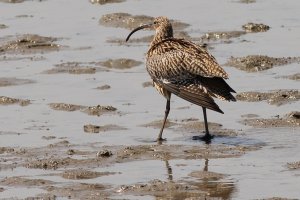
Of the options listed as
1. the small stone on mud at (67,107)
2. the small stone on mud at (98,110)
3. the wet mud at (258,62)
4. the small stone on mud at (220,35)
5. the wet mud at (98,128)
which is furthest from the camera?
the small stone on mud at (220,35)

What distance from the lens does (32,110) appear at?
16.5 m

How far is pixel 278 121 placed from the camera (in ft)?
50.3

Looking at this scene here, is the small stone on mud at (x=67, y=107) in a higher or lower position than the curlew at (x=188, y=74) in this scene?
lower

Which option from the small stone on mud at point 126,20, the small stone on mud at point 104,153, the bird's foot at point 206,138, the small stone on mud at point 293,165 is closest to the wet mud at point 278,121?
the bird's foot at point 206,138

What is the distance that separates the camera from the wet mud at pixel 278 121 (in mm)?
15242

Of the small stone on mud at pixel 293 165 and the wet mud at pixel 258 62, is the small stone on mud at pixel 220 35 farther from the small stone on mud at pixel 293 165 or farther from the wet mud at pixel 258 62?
the small stone on mud at pixel 293 165

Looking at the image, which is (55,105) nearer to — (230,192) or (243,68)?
(243,68)

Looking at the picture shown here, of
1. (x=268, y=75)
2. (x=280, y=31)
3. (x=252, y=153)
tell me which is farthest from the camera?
(x=280, y=31)

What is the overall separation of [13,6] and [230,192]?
12.7m

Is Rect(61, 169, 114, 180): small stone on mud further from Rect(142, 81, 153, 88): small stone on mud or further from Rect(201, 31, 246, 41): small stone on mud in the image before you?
Rect(201, 31, 246, 41): small stone on mud

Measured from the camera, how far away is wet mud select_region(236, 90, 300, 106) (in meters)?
16.4

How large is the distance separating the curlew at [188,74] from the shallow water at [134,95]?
477 mm

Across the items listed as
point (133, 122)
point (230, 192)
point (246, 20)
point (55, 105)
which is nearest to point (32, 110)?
point (55, 105)

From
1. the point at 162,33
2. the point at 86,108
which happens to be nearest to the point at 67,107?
the point at 86,108
